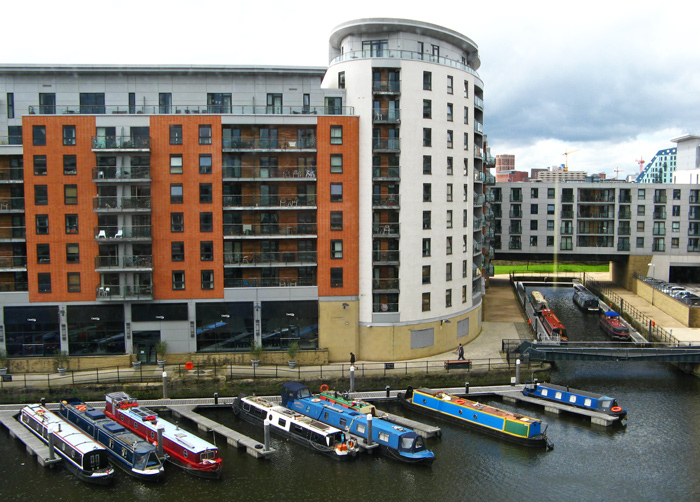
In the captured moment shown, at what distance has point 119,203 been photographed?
4731 centimetres

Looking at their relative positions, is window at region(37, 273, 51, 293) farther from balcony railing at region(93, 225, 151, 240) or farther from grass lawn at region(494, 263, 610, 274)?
grass lawn at region(494, 263, 610, 274)

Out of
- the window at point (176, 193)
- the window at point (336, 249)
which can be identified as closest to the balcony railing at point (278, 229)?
the window at point (336, 249)

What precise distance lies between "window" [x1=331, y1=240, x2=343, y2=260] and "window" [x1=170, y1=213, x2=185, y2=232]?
11.8 metres

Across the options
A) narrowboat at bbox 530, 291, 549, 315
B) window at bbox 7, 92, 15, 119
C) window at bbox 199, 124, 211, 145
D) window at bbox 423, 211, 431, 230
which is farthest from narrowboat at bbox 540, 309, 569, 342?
window at bbox 7, 92, 15, 119

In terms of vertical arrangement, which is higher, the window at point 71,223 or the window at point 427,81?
the window at point 427,81

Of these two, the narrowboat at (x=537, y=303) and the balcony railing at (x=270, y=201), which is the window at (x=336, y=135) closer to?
the balcony railing at (x=270, y=201)

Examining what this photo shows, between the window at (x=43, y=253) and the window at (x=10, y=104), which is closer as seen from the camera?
the window at (x=43, y=253)

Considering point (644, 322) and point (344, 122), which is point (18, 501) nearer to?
point (344, 122)

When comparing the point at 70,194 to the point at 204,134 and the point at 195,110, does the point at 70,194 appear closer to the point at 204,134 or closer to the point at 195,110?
the point at 204,134

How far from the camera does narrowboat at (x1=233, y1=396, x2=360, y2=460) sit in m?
34.6

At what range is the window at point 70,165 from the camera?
4722 cm

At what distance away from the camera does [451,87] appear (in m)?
50.6

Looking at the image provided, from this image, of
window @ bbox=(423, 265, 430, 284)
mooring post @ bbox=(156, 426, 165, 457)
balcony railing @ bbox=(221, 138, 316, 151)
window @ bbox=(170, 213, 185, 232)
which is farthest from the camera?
window @ bbox=(423, 265, 430, 284)

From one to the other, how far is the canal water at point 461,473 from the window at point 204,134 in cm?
2118
